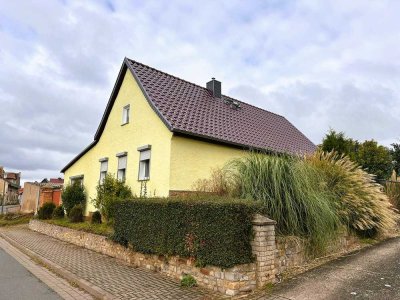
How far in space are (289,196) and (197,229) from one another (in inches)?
89.5

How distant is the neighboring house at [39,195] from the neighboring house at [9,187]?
2416 centimetres

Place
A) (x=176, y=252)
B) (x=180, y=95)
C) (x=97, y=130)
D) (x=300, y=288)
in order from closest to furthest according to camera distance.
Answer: (x=300, y=288) → (x=176, y=252) → (x=180, y=95) → (x=97, y=130)

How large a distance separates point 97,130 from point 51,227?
5526mm

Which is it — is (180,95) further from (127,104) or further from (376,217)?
(376,217)

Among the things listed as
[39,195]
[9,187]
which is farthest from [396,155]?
[9,187]

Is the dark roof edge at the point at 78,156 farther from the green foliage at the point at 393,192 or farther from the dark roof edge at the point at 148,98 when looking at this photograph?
the green foliage at the point at 393,192

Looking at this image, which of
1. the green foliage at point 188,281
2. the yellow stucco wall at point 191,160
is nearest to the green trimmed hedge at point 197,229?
the green foliage at point 188,281

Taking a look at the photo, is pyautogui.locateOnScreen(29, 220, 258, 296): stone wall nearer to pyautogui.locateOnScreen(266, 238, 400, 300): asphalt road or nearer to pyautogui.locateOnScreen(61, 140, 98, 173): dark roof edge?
pyautogui.locateOnScreen(266, 238, 400, 300): asphalt road

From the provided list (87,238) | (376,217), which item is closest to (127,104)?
(87,238)

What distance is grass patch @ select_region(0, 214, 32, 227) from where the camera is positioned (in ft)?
85.2

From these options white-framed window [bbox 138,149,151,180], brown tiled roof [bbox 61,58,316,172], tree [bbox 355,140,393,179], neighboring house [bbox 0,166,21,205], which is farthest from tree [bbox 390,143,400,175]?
neighboring house [bbox 0,166,21,205]

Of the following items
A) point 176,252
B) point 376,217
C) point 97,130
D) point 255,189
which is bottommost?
point 176,252

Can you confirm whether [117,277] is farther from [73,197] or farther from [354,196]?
[73,197]

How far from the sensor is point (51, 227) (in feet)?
55.3
